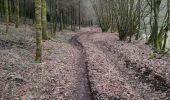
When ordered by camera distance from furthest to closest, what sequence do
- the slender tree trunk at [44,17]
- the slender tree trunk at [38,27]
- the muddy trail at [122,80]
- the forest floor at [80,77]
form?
the slender tree trunk at [44,17]
the slender tree trunk at [38,27]
the muddy trail at [122,80]
the forest floor at [80,77]

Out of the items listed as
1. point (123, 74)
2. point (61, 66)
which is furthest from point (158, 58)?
point (61, 66)

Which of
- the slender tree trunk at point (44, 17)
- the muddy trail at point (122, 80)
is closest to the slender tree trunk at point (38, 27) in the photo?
the muddy trail at point (122, 80)

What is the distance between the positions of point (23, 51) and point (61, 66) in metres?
4.16

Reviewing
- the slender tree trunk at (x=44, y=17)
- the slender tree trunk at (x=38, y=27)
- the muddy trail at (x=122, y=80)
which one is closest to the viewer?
the muddy trail at (x=122, y=80)

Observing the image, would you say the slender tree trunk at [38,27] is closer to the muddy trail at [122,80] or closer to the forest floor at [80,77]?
the forest floor at [80,77]

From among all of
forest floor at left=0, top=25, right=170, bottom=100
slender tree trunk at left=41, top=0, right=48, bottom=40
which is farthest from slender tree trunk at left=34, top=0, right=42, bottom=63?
slender tree trunk at left=41, top=0, right=48, bottom=40

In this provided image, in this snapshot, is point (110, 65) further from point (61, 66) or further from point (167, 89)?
point (167, 89)

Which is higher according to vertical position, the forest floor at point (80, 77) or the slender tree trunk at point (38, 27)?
the slender tree trunk at point (38, 27)

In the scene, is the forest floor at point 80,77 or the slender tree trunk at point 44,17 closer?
the forest floor at point 80,77

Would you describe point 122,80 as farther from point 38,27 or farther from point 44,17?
point 44,17

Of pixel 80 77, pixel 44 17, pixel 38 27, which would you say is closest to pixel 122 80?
pixel 80 77

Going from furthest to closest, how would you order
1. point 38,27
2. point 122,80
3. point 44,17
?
point 44,17, point 38,27, point 122,80

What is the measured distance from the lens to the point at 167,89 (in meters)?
13.2

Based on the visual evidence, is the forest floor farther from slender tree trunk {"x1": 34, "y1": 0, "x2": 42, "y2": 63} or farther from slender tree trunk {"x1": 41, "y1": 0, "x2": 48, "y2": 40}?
slender tree trunk {"x1": 41, "y1": 0, "x2": 48, "y2": 40}
